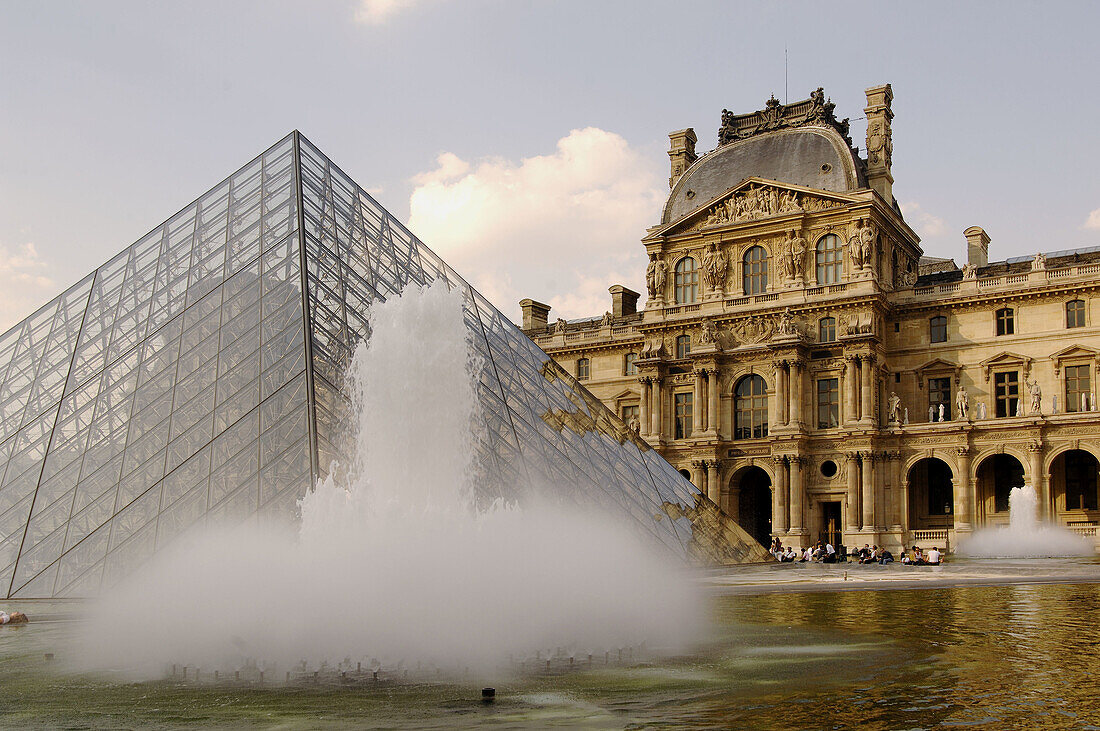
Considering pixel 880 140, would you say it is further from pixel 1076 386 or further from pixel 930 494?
pixel 930 494

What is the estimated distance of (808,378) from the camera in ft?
140

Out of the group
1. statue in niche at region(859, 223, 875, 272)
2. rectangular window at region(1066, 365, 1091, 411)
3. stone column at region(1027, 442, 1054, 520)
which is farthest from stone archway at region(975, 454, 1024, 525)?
statue in niche at region(859, 223, 875, 272)

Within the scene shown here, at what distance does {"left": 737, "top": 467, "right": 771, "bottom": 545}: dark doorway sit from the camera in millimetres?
46344

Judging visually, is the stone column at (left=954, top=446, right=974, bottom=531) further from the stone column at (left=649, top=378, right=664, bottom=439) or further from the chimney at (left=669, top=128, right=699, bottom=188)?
the chimney at (left=669, top=128, right=699, bottom=188)

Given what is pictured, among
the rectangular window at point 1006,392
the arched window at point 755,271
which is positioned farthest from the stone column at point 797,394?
the rectangular window at point 1006,392

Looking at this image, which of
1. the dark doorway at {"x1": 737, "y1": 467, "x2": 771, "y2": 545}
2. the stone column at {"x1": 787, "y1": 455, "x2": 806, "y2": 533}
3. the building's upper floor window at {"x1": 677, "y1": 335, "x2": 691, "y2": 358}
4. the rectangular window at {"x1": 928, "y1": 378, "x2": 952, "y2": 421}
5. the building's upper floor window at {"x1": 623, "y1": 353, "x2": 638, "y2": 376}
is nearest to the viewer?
the stone column at {"x1": 787, "y1": 455, "x2": 806, "y2": 533}

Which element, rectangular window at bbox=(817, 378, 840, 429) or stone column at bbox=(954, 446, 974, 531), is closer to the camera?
stone column at bbox=(954, 446, 974, 531)

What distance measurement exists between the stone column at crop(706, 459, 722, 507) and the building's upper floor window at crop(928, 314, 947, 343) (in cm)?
985

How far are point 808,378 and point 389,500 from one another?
31845 millimetres

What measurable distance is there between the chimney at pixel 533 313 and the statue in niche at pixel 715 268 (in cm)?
1338

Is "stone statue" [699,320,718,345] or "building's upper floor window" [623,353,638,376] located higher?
"stone statue" [699,320,718,345]

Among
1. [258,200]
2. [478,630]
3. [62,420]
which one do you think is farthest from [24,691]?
[258,200]

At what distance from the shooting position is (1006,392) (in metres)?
40.7

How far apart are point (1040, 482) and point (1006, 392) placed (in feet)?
13.6
